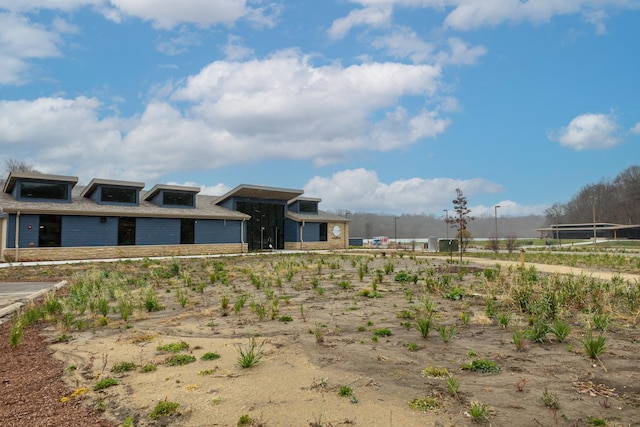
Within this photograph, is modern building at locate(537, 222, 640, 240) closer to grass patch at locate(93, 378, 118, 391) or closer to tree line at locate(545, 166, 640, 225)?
tree line at locate(545, 166, 640, 225)

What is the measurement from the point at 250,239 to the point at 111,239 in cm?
1252

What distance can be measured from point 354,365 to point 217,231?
30001 millimetres

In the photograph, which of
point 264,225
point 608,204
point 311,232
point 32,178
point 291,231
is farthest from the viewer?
point 608,204

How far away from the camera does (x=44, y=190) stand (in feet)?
87.5

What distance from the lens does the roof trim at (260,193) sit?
35938 mm

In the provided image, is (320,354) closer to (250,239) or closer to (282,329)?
(282,329)

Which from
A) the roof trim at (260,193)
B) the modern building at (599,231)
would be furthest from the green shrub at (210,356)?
the modern building at (599,231)

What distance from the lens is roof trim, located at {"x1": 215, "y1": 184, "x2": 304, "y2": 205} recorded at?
1415 inches

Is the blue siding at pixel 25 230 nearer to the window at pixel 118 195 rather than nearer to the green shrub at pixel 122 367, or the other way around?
the window at pixel 118 195

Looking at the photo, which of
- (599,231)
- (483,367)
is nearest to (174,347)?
(483,367)

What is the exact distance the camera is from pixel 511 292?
30.6 ft

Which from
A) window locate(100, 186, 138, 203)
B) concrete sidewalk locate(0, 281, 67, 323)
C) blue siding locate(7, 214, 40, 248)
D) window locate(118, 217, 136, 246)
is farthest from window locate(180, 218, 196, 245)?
concrete sidewalk locate(0, 281, 67, 323)

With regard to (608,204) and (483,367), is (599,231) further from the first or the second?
(483,367)

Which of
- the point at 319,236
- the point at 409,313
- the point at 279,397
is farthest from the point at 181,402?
the point at 319,236
